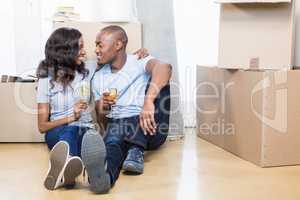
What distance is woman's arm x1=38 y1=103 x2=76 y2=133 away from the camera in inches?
87.7

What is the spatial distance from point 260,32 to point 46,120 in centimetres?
123

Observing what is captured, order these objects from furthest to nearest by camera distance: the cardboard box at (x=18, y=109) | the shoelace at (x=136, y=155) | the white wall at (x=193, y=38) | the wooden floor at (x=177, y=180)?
the white wall at (x=193, y=38), the cardboard box at (x=18, y=109), the shoelace at (x=136, y=155), the wooden floor at (x=177, y=180)

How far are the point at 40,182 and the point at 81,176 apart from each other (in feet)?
0.62

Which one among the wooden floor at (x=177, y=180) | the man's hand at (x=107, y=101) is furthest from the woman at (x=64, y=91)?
the wooden floor at (x=177, y=180)

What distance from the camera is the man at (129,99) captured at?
205cm

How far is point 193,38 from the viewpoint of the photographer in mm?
3059

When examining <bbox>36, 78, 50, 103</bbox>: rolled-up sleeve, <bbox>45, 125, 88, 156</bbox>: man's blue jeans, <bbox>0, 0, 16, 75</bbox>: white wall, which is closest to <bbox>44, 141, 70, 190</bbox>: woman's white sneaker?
<bbox>45, 125, 88, 156</bbox>: man's blue jeans

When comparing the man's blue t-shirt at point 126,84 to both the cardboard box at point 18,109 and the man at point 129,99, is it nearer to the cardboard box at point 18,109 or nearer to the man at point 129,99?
the man at point 129,99

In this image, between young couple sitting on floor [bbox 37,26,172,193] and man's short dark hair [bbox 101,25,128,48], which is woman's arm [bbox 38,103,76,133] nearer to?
young couple sitting on floor [bbox 37,26,172,193]

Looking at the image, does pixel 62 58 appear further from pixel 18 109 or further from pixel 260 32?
pixel 260 32

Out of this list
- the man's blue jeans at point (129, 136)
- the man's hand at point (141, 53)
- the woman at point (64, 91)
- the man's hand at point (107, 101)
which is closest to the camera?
the man's blue jeans at point (129, 136)

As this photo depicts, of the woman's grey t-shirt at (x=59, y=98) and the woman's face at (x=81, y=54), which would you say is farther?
the woman's face at (x=81, y=54)

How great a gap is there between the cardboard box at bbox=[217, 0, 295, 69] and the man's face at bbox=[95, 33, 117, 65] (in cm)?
68

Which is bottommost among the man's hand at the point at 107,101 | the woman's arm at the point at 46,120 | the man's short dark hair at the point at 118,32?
the woman's arm at the point at 46,120
